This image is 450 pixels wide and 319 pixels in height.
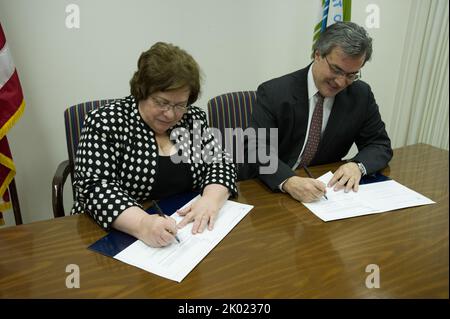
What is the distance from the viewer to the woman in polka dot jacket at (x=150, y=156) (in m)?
1.11

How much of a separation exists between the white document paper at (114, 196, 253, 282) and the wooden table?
19 millimetres

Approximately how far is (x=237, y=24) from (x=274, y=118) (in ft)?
3.24

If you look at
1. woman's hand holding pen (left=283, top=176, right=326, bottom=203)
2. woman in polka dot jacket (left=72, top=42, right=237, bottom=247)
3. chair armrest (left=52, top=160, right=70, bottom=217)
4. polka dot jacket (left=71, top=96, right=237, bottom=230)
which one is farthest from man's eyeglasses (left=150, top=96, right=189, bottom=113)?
chair armrest (left=52, top=160, right=70, bottom=217)

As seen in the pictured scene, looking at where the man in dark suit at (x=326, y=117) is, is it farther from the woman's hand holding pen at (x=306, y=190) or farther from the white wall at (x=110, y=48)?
the white wall at (x=110, y=48)

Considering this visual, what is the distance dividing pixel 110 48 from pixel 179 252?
151cm

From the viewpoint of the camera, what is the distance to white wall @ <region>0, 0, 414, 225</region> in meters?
1.93

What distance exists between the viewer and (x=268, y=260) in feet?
3.11

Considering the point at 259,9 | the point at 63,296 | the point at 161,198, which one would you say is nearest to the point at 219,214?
the point at 161,198

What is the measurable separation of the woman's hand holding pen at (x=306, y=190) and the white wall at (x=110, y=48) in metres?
0.90

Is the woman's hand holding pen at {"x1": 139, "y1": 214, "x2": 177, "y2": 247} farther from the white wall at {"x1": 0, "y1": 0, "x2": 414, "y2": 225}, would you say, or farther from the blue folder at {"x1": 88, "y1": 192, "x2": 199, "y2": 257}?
the white wall at {"x1": 0, "y1": 0, "x2": 414, "y2": 225}

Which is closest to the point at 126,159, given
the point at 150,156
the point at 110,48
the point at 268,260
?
the point at 150,156

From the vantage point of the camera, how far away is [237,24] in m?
2.32

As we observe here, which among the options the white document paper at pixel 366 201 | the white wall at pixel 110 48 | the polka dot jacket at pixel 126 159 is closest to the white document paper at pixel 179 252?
→ the polka dot jacket at pixel 126 159

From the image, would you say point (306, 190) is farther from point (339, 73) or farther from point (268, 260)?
point (339, 73)
